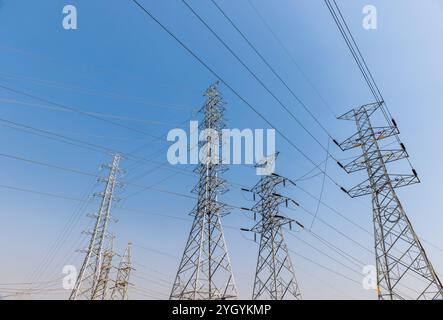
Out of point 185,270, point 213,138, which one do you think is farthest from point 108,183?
point 185,270

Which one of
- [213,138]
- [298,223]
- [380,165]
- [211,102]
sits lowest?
[298,223]

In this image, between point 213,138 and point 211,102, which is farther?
point 211,102

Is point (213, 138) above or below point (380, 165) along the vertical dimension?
above

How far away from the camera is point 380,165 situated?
16219 mm
